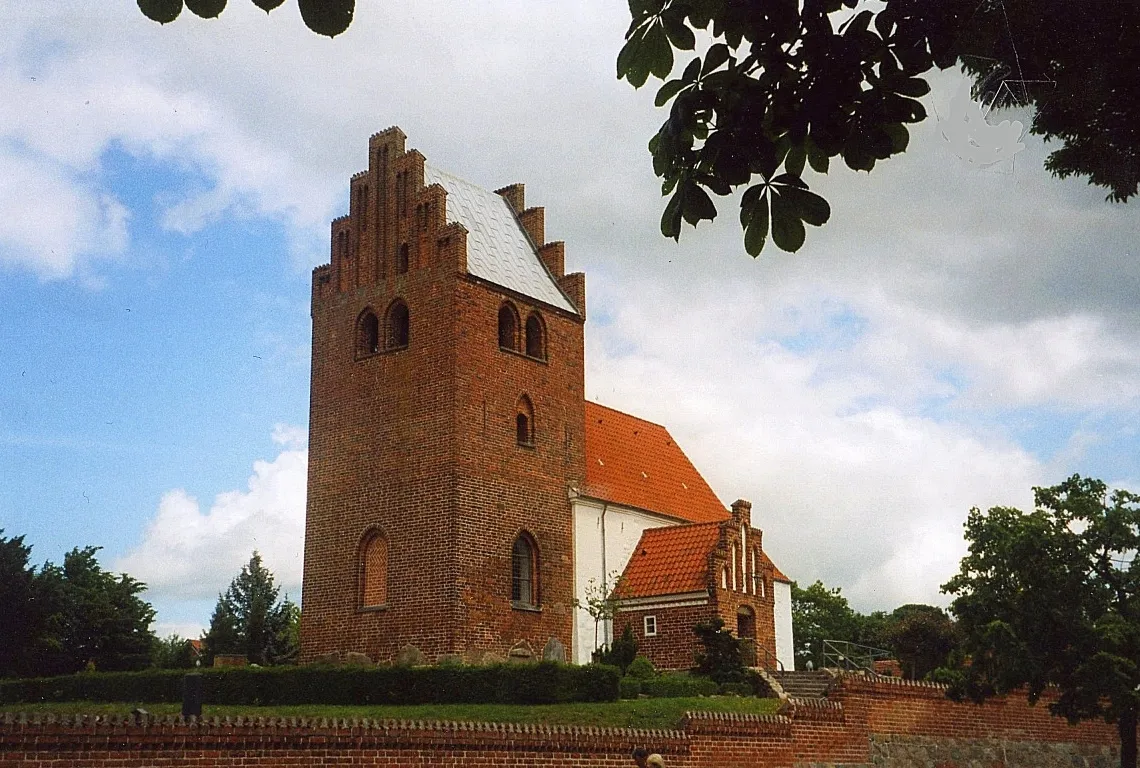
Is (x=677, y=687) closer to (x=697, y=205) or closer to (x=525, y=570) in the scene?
(x=525, y=570)

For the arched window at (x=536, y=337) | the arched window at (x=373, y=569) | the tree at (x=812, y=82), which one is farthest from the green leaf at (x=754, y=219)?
the arched window at (x=536, y=337)

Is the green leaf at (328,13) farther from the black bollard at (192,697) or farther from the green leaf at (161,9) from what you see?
the black bollard at (192,697)

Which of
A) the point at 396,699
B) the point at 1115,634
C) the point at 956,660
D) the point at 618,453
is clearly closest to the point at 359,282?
the point at 618,453

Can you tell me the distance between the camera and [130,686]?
1157 inches

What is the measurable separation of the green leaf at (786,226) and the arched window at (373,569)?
2660cm

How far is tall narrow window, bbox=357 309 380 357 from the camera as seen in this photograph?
32219 mm

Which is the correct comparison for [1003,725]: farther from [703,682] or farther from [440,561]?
[440,561]

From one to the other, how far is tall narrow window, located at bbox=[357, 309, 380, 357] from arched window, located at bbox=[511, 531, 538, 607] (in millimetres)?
6543

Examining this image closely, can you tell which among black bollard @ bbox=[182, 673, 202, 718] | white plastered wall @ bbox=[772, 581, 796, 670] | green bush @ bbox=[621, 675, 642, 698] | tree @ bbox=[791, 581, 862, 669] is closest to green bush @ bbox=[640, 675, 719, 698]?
green bush @ bbox=[621, 675, 642, 698]

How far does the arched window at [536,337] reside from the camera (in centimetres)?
3294

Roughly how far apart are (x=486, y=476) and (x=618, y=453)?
7.77 m

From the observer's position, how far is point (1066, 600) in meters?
22.8

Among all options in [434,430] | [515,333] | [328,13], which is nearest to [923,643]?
[515,333]

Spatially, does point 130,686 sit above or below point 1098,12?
below
